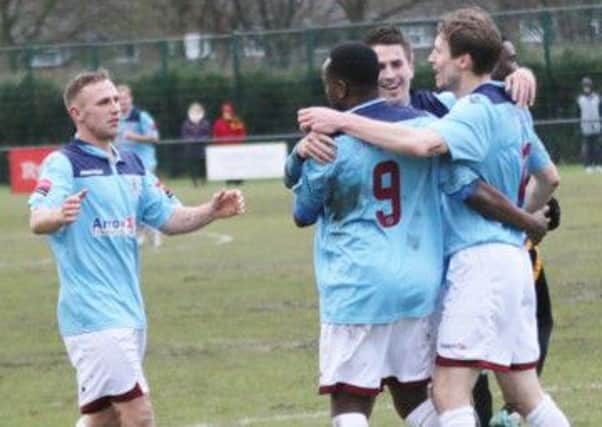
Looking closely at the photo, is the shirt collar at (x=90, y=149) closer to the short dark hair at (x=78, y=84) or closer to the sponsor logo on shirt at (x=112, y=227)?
the short dark hair at (x=78, y=84)

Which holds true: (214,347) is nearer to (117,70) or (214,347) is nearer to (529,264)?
(529,264)

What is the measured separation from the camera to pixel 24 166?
1478 inches

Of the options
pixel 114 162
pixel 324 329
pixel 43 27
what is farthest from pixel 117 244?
pixel 43 27

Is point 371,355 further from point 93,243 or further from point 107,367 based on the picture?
point 93,243

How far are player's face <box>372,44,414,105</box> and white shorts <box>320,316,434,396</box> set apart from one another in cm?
100

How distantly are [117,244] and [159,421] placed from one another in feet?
7.62

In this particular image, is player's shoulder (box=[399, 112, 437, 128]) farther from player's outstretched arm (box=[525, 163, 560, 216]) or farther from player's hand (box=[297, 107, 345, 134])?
player's outstretched arm (box=[525, 163, 560, 216])

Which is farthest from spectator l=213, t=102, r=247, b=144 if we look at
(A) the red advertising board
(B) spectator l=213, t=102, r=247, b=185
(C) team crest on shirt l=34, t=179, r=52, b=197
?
(C) team crest on shirt l=34, t=179, r=52, b=197

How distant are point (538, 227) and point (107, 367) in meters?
1.87

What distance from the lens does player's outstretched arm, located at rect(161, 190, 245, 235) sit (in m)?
8.38

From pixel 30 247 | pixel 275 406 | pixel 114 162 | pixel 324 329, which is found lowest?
pixel 30 247

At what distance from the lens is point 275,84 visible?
3953cm

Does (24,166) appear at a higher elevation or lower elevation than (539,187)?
lower

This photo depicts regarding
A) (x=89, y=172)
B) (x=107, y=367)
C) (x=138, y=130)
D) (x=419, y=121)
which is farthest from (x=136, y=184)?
(x=138, y=130)
